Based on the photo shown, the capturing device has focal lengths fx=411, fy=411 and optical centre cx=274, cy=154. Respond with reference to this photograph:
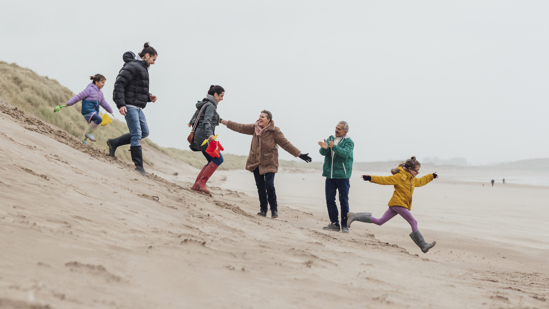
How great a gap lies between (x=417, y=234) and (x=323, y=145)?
5.96 feet

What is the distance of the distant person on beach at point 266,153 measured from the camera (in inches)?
263

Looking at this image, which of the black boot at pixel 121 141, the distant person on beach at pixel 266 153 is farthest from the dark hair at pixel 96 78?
the distant person on beach at pixel 266 153

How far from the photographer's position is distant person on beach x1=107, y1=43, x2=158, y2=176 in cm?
653

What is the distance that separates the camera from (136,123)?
6754mm

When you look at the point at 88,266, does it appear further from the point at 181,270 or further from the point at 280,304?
the point at 280,304

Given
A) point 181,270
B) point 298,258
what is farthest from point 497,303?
point 181,270

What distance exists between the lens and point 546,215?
1154cm

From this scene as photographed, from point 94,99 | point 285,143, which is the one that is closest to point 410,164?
point 285,143

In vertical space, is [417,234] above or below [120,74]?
below

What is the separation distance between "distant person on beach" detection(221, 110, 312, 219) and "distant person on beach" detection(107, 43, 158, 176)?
191 centimetres

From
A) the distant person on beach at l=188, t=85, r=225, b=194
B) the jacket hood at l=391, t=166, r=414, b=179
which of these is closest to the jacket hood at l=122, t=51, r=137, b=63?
the distant person on beach at l=188, t=85, r=225, b=194

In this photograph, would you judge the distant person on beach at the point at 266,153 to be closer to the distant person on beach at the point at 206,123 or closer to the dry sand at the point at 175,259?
the distant person on beach at the point at 206,123

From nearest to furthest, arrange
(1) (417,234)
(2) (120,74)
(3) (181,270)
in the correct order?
(3) (181,270) < (1) (417,234) < (2) (120,74)

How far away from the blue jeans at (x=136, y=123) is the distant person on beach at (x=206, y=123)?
772mm
